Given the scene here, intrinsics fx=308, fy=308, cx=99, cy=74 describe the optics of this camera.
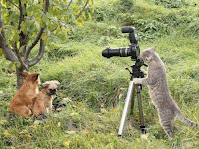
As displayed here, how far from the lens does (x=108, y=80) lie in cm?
485

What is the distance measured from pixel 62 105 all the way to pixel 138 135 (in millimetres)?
1306

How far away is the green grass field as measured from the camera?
3621mm

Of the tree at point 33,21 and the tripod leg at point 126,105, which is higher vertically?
the tree at point 33,21

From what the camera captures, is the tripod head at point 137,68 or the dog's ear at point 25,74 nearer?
the tripod head at point 137,68

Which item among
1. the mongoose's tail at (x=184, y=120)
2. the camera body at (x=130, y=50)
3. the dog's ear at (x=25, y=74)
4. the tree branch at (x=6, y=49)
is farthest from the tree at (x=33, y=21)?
the mongoose's tail at (x=184, y=120)

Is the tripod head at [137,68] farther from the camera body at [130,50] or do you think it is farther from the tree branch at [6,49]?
the tree branch at [6,49]

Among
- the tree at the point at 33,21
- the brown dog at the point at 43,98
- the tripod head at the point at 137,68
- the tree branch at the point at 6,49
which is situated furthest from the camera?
the brown dog at the point at 43,98

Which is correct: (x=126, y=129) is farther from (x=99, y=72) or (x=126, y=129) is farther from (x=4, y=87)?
(x=4, y=87)

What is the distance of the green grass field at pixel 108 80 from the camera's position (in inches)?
143

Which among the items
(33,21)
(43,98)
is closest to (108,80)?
(43,98)

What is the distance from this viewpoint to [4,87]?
5047 millimetres

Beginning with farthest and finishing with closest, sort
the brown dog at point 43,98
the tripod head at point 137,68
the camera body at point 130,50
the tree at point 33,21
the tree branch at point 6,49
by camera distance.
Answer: the brown dog at point 43,98 < the tree branch at point 6,49 < the tripod head at point 137,68 < the camera body at point 130,50 < the tree at point 33,21

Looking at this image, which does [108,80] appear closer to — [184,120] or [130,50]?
[130,50]

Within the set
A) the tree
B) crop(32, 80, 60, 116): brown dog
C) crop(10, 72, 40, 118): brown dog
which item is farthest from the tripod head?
crop(10, 72, 40, 118): brown dog
